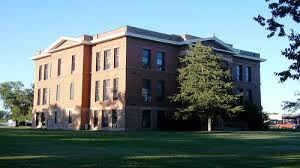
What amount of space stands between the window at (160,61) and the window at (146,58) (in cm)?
133

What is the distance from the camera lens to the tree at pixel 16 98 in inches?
3532

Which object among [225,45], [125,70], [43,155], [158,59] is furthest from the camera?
[225,45]

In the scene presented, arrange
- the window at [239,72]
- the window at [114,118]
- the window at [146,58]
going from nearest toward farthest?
1. the window at [114,118]
2. the window at [146,58]
3. the window at [239,72]

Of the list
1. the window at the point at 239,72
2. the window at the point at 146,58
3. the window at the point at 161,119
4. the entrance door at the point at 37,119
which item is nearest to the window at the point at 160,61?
the window at the point at 146,58

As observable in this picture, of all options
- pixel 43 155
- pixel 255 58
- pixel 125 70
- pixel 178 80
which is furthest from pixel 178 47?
pixel 43 155

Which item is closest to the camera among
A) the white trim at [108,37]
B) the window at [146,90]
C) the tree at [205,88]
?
the tree at [205,88]

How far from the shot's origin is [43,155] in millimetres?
14477

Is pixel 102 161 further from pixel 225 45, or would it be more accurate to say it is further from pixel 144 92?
pixel 225 45

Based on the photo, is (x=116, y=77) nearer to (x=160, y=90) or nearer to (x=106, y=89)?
(x=106, y=89)

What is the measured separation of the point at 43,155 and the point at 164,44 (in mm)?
37010

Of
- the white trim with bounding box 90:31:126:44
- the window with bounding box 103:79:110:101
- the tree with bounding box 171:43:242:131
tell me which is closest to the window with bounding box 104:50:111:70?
the white trim with bounding box 90:31:126:44

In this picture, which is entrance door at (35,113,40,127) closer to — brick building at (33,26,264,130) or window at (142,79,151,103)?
brick building at (33,26,264,130)

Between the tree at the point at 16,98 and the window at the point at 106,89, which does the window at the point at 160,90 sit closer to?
the window at the point at 106,89

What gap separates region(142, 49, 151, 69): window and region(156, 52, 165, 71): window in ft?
4.36
